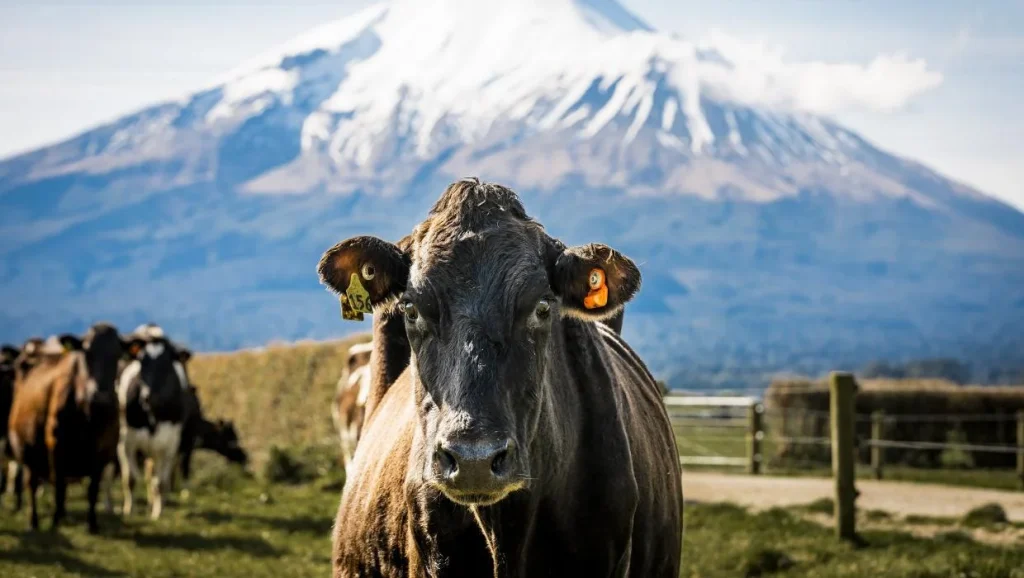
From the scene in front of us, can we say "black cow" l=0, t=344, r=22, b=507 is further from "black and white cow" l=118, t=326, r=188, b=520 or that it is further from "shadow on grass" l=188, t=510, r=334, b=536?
"shadow on grass" l=188, t=510, r=334, b=536

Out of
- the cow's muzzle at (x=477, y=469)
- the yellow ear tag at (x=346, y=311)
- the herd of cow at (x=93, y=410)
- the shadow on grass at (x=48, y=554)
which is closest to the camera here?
the cow's muzzle at (x=477, y=469)

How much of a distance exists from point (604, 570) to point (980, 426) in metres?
25.1

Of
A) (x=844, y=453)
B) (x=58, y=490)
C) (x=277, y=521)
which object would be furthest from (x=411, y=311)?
(x=58, y=490)

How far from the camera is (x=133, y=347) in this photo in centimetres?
1861

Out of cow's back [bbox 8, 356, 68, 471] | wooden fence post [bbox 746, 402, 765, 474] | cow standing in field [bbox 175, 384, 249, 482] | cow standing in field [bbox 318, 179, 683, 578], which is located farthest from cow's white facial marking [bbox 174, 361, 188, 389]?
cow standing in field [bbox 318, 179, 683, 578]

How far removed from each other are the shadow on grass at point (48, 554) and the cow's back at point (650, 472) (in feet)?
26.6

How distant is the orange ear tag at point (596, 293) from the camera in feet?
16.5

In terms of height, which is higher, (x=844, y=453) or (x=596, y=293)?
(x=596, y=293)

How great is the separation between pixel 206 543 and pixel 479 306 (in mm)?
11313

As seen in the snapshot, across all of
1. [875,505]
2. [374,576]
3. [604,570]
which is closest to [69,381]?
[875,505]

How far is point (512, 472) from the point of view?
14.1 feet

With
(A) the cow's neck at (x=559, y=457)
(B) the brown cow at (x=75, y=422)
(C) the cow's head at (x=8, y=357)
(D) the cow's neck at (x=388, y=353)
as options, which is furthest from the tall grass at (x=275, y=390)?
(A) the cow's neck at (x=559, y=457)

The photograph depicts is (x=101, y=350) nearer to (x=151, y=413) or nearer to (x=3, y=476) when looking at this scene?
(x=151, y=413)

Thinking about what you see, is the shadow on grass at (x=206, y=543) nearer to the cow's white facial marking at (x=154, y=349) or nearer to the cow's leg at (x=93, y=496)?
the cow's leg at (x=93, y=496)
